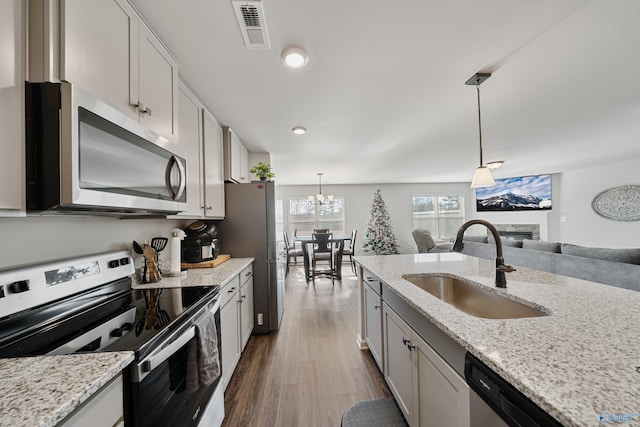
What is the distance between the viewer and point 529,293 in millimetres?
1188

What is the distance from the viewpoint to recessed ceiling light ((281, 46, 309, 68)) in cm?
148

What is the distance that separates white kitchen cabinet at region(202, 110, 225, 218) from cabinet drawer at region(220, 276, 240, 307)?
644 mm

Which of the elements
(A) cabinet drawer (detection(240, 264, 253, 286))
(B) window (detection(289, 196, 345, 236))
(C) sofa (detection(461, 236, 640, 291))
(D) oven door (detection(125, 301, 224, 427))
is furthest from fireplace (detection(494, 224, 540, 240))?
(D) oven door (detection(125, 301, 224, 427))

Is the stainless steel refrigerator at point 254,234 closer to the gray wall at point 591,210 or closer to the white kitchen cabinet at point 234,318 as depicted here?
the white kitchen cabinet at point 234,318

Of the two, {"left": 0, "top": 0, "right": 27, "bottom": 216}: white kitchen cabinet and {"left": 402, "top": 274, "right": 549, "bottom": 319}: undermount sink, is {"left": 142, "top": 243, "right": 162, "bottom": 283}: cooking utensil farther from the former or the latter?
{"left": 402, "top": 274, "right": 549, "bottom": 319}: undermount sink

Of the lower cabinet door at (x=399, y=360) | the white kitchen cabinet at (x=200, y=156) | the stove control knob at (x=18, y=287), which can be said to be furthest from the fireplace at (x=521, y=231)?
the stove control knob at (x=18, y=287)

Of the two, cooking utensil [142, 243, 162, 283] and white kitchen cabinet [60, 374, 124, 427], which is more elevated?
cooking utensil [142, 243, 162, 283]

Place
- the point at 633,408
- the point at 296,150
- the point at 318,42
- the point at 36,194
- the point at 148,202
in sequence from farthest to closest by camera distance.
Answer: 1. the point at 296,150
2. the point at 318,42
3. the point at 148,202
4. the point at 36,194
5. the point at 633,408

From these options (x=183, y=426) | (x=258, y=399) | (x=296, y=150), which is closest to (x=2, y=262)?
(x=183, y=426)

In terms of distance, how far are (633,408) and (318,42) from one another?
6.01ft

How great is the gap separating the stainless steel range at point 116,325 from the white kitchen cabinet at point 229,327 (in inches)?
14.7

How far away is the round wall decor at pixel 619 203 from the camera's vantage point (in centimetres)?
498

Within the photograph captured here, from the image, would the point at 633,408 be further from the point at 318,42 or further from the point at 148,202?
the point at 318,42

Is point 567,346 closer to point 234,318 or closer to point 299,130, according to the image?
point 234,318
